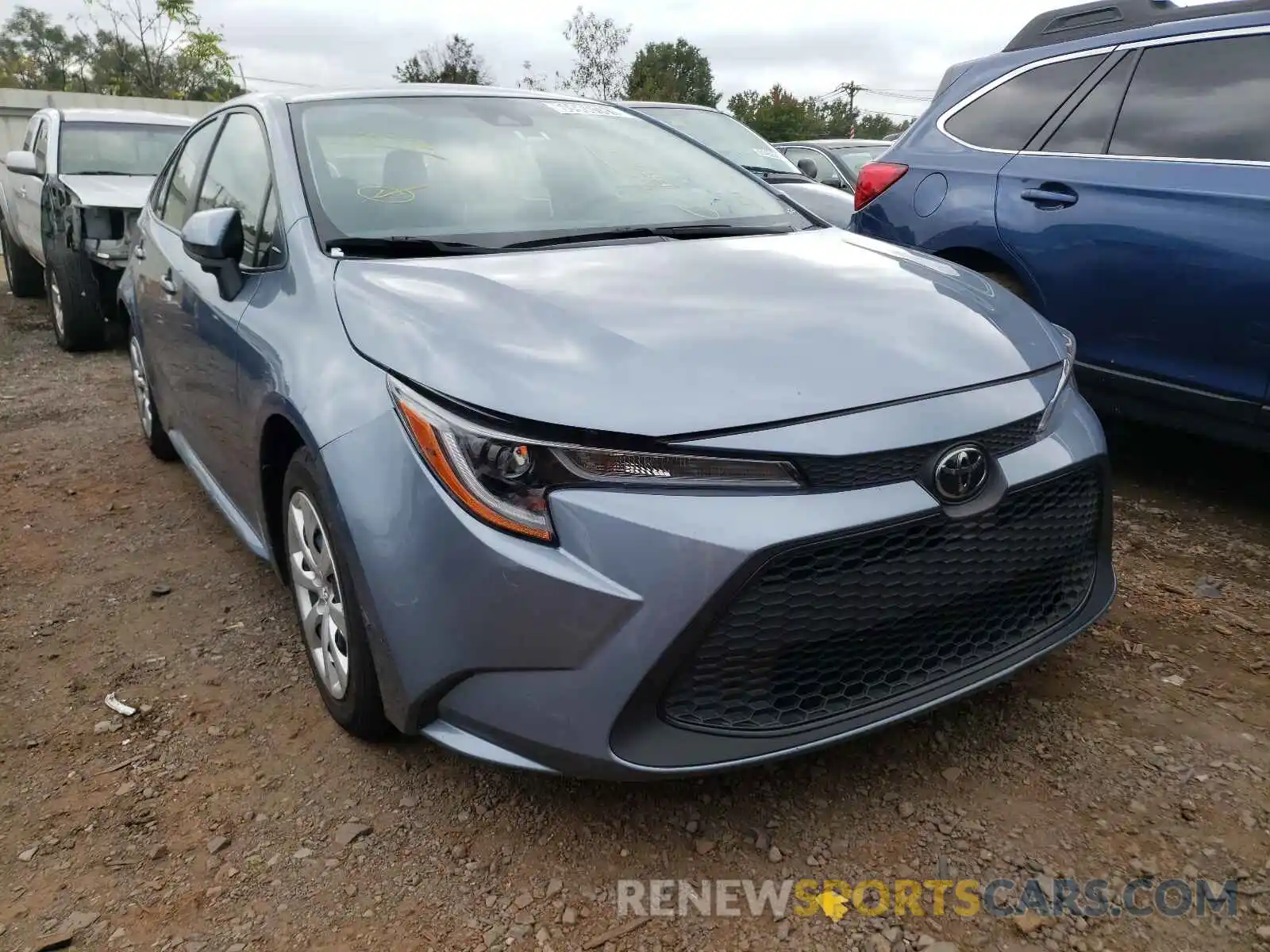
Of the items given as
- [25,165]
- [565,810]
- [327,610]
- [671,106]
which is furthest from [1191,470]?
[25,165]

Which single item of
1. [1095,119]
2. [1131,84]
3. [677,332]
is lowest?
[677,332]

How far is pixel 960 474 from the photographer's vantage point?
178 cm

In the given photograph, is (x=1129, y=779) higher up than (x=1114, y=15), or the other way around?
(x=1114, y=15)

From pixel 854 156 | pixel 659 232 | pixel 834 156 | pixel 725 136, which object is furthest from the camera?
pixel 854 156

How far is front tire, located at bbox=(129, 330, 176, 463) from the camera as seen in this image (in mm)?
4016

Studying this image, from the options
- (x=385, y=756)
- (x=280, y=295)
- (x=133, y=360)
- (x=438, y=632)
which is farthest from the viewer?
(x=133, y=360)

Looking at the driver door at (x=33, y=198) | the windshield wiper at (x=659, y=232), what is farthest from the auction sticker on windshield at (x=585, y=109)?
the driver door at (x=33, y=198)

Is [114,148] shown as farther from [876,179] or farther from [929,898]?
[929,898]

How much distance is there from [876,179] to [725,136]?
3116mm

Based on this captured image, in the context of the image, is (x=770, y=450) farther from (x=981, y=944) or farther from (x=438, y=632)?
(x=981, y=944)

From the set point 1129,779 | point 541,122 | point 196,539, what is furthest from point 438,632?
point 196,539

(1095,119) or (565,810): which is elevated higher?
(1095,119)

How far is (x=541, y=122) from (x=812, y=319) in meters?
1.46

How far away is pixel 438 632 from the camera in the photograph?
1751 mm
